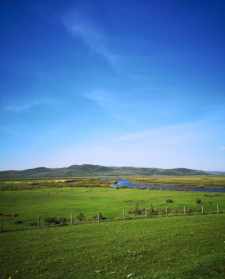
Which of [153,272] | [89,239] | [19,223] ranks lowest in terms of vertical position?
[19,223]

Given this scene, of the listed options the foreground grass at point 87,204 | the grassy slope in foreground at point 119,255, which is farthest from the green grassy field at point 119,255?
the foreground grass at point 87,204

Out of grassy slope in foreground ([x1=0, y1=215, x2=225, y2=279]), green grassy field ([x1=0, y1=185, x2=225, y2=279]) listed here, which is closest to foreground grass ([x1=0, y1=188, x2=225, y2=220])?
green grassy field ([x1=0, y1=185, x2=225, y2=279])

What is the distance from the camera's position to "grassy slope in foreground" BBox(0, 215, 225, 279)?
10.5 metres

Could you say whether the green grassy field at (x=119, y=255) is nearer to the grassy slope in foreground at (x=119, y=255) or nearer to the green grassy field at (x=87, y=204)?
the grassy slope in foreground at (x=119, y=255)

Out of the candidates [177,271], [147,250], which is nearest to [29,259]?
[147,250]

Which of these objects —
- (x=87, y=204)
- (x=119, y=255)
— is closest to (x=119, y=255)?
(x=119, y=255)

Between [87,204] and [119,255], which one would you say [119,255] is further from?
[87,204]

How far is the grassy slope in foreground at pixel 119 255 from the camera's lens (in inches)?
413

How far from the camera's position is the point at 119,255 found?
13.4 meters

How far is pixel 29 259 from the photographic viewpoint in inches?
521

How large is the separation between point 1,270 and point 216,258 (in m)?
11.4

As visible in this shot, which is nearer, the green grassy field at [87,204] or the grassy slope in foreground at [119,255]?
the grassy slope in foreground at [119,255]

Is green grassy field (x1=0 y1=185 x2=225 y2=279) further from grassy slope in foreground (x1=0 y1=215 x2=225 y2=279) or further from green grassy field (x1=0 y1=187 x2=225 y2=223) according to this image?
green grassy field (x1=0 y1=187 x2=225 y2=223)

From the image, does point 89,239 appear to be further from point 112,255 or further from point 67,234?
point 112,255
